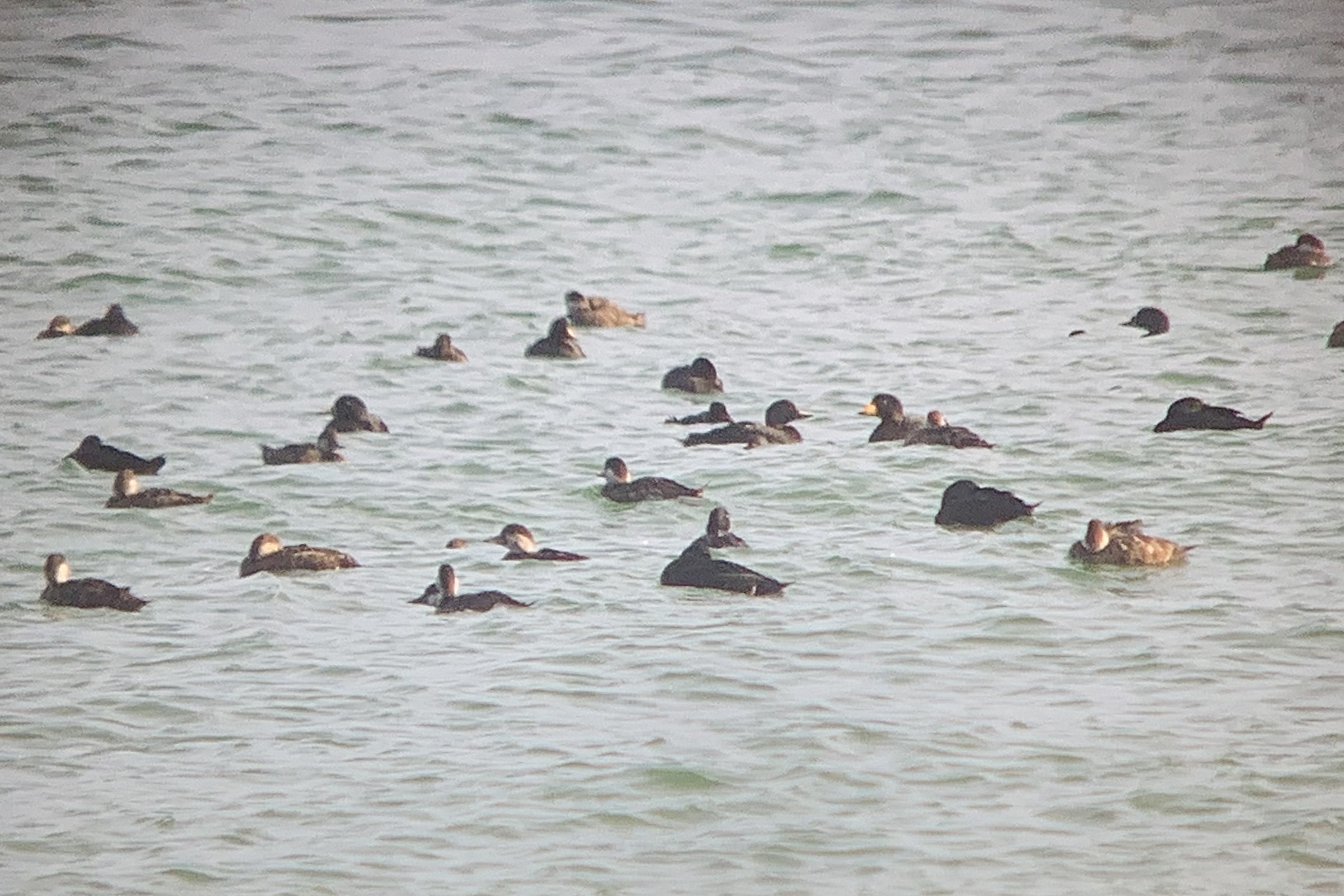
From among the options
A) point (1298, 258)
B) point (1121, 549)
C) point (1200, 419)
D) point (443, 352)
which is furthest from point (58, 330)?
point (1298, 258)

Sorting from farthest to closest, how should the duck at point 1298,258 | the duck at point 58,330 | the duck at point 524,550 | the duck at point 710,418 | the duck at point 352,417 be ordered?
the duck at point 1298,258, the duck at point 58,330, the duck at point 710,418, the duck at point 352,417, the duck at point 524,550

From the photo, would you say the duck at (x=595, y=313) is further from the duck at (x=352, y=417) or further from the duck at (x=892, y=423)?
the duck at (x=892, y=423)

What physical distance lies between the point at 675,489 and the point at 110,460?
3872mm

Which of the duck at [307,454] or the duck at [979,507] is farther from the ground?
the duck at [979,507]

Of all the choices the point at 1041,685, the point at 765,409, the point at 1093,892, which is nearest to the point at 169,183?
the point at 765,409

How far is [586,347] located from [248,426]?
3.62 metres

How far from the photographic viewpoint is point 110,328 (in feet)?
63.0

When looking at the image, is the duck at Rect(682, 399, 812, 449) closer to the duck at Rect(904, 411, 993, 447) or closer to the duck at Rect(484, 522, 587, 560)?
the duck at Rect(904, 411, 993, 447)

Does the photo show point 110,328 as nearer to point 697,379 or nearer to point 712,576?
point 697,379

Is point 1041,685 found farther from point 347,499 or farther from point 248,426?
point 248,426

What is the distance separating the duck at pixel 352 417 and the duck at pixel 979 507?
4.64m

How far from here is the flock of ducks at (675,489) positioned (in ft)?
40.8

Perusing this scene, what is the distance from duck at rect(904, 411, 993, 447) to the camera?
15664mm

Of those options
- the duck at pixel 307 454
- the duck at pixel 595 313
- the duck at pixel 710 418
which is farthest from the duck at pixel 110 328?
the duck at pixel 710 418
